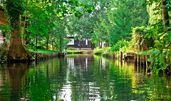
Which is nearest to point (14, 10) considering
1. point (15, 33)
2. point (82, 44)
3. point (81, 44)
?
point (15, 33)

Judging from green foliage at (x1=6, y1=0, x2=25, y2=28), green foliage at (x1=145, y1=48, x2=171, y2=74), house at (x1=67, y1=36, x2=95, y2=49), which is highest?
green foliage at (x1=6, y1=0, x2=25, y2=28)

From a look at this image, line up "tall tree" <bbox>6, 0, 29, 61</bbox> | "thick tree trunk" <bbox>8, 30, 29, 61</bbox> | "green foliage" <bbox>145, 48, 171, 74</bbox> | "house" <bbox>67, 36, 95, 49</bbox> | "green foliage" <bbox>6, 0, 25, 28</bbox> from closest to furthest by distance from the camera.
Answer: "green foliage" <bbox>145, 48, 171, 74</bbox> → "green foliage" <bbox>6, 0, 25, 28</bbox> → "tall tree" <bbox>6, 0, 29, 61</bbox> → "thick tree trunk" <bbox>8, 30, 29, 61</bbox> → "house" <bbox>67, 36, 95, 49</bbox>

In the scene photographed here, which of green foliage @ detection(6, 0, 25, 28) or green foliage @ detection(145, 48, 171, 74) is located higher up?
green foliage @ detection(6, 0, 25, 28)

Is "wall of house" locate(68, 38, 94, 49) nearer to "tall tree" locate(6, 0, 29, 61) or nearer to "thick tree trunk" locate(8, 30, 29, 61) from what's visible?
"tall tree" locate(6, 0, 29, 61)

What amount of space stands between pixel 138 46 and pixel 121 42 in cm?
2352

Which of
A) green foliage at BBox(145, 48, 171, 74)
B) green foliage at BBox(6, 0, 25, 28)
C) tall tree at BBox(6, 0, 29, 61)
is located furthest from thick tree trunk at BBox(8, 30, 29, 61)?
green foliage at BBox(145, 48, 171, 74)

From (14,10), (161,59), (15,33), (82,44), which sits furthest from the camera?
(82,44)

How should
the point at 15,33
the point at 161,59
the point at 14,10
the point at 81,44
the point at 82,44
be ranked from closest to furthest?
the point at 161,59
the point at 14,10
the point at 15,33
the point at 82,44
the point at 81,44

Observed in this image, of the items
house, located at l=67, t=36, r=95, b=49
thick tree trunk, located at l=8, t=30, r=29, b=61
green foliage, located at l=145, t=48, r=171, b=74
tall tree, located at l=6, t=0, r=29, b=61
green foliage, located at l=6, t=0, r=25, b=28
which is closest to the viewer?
green foliage, located at l=145, t=48, r=171, b=74

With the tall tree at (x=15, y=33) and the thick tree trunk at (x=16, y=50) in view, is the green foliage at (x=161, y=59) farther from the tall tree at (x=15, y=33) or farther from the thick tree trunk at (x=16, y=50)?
the thick tree trunk at (x=16, y=50)

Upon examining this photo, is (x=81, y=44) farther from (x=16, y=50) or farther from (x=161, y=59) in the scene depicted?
(x=161, y=59)

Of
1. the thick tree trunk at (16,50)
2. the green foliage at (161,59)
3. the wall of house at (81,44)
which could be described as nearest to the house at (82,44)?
the wall of house at (81,44)

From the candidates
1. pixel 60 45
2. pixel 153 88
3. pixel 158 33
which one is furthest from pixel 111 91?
pixel 60 45

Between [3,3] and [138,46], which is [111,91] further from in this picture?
[138,46]
